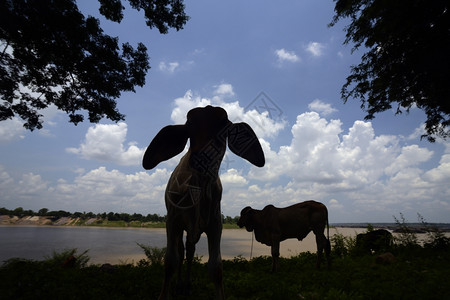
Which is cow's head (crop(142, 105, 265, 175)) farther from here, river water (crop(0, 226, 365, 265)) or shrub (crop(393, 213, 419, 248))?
shrub (crop(393, 213, 419, 248))

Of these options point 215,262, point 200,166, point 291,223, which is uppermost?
point 200,166

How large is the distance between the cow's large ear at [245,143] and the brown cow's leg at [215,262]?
1009mm

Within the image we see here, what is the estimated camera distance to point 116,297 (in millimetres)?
3795

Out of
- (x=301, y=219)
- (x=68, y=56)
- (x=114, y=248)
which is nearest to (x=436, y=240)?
(x=301, y=219)

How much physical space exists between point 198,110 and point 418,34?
21.5 feet

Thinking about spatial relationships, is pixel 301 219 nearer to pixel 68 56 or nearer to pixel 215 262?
pixel 215 262

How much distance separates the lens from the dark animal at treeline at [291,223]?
7.28m

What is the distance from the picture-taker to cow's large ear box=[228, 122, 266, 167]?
3.03m

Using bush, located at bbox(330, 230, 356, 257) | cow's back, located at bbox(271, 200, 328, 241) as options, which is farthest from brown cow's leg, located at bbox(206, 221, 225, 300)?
bush, located at bbox(330, 230, 356, 257)

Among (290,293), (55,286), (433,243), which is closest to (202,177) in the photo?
(290,293)

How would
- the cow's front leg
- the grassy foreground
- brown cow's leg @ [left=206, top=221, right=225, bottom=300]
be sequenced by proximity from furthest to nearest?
the cow's front leg
the grassy foreground
brown cow's leg @ [left=206, top=221, right=225, bottom=300]

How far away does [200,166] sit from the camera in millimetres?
2723

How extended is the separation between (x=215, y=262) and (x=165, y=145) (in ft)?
5.46

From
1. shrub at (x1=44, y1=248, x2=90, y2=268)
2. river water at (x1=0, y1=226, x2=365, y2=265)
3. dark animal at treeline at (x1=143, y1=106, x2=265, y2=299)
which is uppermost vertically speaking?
dark animal at treeline at (x1=143, y1=106, x2=265, y2=299)
